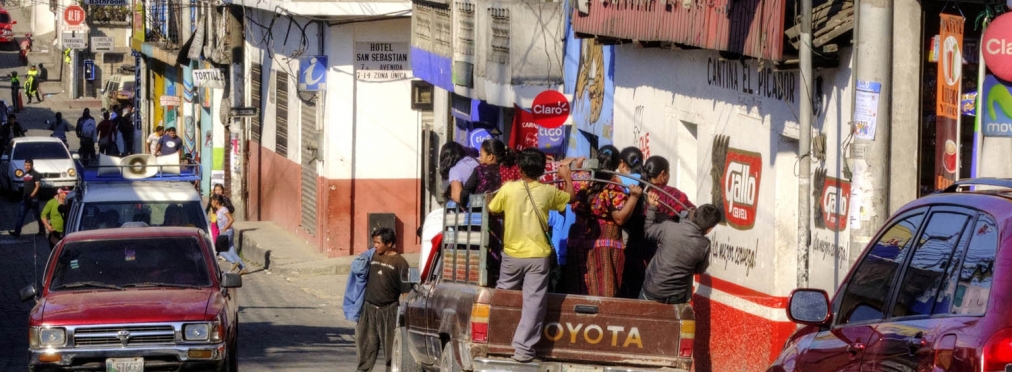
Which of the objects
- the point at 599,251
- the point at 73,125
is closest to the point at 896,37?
the point at 599,251

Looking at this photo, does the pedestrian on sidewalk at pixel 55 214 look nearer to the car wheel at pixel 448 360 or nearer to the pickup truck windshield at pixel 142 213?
the pickup truck windshield at pixel 142 213

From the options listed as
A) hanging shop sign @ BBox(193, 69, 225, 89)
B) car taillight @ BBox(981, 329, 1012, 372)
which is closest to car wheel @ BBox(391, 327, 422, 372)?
car taillight @ BBox(981, 329, 1012, 372)

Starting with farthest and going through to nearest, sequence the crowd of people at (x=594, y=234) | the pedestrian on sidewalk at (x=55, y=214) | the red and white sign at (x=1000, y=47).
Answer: the pedestrian on sidewalk at (x=55, y=214) → the crowd of people at (x=594, y=234) → the red and white sign at (x=1000, y=47)

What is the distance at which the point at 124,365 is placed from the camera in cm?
1110

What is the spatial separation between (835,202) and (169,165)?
1026 cm

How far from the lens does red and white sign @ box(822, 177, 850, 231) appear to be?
1034 centimetres

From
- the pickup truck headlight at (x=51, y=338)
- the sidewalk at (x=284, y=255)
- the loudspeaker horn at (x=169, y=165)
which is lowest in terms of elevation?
the sidewalk at (x=284, y=255)

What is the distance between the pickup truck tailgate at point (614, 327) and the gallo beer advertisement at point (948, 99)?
81.5 inches

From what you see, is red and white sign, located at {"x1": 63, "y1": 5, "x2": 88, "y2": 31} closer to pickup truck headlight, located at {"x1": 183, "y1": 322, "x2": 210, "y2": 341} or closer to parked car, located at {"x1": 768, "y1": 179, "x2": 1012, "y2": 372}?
pickup truck headlight, located at {"x1": 183, "y1": 322, "x2": 210, "y2": 341}

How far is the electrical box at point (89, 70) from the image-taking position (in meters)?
62.2

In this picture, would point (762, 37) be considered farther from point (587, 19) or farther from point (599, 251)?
point (587, 19)

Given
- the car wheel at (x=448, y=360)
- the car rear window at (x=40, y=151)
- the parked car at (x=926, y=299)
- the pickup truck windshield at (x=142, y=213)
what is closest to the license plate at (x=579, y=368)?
the car wheel at (x=448, y=360)

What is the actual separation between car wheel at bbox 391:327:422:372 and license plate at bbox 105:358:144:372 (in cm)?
223

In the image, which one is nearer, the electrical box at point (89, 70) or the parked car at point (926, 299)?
the parked car at point (926, 299)
